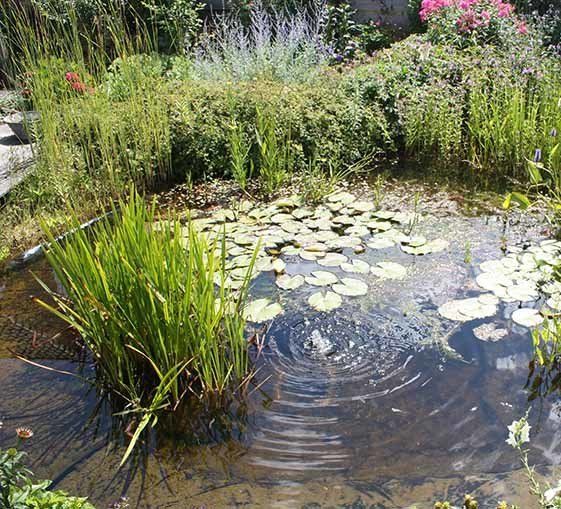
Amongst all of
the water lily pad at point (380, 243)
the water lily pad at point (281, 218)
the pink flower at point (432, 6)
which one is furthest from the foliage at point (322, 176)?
the pink flower at point (432, 6)

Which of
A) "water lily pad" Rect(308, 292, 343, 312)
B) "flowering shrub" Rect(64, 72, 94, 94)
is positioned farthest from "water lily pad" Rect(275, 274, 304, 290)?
"flowering shrub" Rect(64, 72, 94, 94)

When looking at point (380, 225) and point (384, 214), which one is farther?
point (384, 214)

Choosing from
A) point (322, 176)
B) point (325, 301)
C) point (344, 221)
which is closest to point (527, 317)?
point (325, 301)

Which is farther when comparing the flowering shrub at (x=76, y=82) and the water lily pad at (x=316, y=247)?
the flowering shrub at (x=76, y=82)

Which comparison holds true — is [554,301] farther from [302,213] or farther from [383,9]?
[383,9]

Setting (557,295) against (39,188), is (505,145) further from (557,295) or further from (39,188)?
(39,188)

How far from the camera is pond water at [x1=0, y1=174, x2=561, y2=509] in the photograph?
2.34 meters

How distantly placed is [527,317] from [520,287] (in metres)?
0.28

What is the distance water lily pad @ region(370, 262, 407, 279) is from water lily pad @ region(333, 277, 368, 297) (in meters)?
0.15

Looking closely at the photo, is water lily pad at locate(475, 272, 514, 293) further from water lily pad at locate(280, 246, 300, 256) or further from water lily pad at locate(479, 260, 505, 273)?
water lily pad at locate(280, 246, 300, 256)

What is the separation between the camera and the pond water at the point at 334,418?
2340 millimetres

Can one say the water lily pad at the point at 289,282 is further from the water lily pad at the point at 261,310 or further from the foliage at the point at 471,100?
the foliage at the point at 471,100

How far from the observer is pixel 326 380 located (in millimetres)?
2883

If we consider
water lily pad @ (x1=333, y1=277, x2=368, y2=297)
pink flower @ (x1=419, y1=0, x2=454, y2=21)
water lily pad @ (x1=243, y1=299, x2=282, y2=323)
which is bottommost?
water lily pad @ (x1=333, y1=277, x2=368, y2=297)
